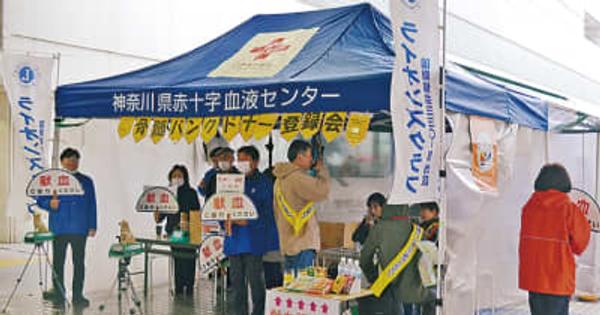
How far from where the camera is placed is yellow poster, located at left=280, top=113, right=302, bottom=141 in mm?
5375

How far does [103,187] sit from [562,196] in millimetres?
4685

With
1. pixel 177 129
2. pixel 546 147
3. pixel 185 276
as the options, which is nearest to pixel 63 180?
pixel 177 129

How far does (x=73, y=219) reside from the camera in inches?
258

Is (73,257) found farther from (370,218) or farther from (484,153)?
(484,153)

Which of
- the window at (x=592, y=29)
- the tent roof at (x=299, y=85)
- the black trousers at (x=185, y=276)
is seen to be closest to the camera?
the tent roof at (x=299, y=85)

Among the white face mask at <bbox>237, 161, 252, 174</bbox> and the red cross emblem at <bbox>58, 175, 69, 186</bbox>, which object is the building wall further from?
the red cross emblem at <bbox>58, 175, 69, 186</bbox>

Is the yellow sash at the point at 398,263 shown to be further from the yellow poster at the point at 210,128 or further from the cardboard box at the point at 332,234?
the cardboard box at the point at 332,234

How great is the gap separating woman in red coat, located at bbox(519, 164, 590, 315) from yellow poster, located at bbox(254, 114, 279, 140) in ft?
6.57

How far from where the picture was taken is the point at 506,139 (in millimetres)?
5426

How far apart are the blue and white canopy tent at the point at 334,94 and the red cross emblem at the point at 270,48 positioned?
0.5 inches

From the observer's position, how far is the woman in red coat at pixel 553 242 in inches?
201

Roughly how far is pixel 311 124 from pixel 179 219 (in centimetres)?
250

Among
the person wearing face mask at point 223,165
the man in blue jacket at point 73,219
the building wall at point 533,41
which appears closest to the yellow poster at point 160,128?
the person wearing face mask at point 223,165

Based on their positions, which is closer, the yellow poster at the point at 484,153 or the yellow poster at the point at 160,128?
the yellow poster at the point at 484,153
